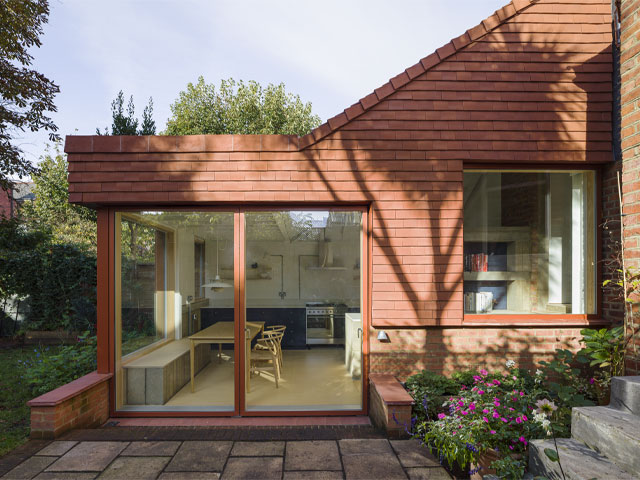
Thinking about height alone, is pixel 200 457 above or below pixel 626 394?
below

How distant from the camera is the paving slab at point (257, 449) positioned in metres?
3.02

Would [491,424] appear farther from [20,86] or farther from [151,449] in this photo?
[20,86]

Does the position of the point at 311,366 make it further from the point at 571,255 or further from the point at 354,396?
the point at 571,255

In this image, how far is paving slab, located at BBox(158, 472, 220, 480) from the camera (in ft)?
8.78

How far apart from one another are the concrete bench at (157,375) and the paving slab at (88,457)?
3.21 feet

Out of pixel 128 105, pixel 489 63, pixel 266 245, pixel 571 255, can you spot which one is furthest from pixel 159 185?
pixel 128 105

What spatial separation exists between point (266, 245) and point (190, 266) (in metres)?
0.92

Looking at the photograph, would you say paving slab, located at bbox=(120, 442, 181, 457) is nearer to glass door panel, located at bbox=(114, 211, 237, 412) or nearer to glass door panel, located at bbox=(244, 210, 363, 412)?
glass door panel, located at bbox=(114, 211, 237, 412)

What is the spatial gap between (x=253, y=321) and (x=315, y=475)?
6.52ft

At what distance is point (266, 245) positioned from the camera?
14.6 feet

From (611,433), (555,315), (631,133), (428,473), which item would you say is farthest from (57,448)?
(631,133)

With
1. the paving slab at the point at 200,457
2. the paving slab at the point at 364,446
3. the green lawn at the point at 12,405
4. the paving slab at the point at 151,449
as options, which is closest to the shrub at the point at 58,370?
the green lawn at the point at 12,405

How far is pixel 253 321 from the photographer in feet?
14.4

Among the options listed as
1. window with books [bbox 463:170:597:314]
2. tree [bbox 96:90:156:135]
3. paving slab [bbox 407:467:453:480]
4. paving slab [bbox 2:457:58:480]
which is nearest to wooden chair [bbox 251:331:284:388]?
paving slab [bbox 2:457:58:480]
